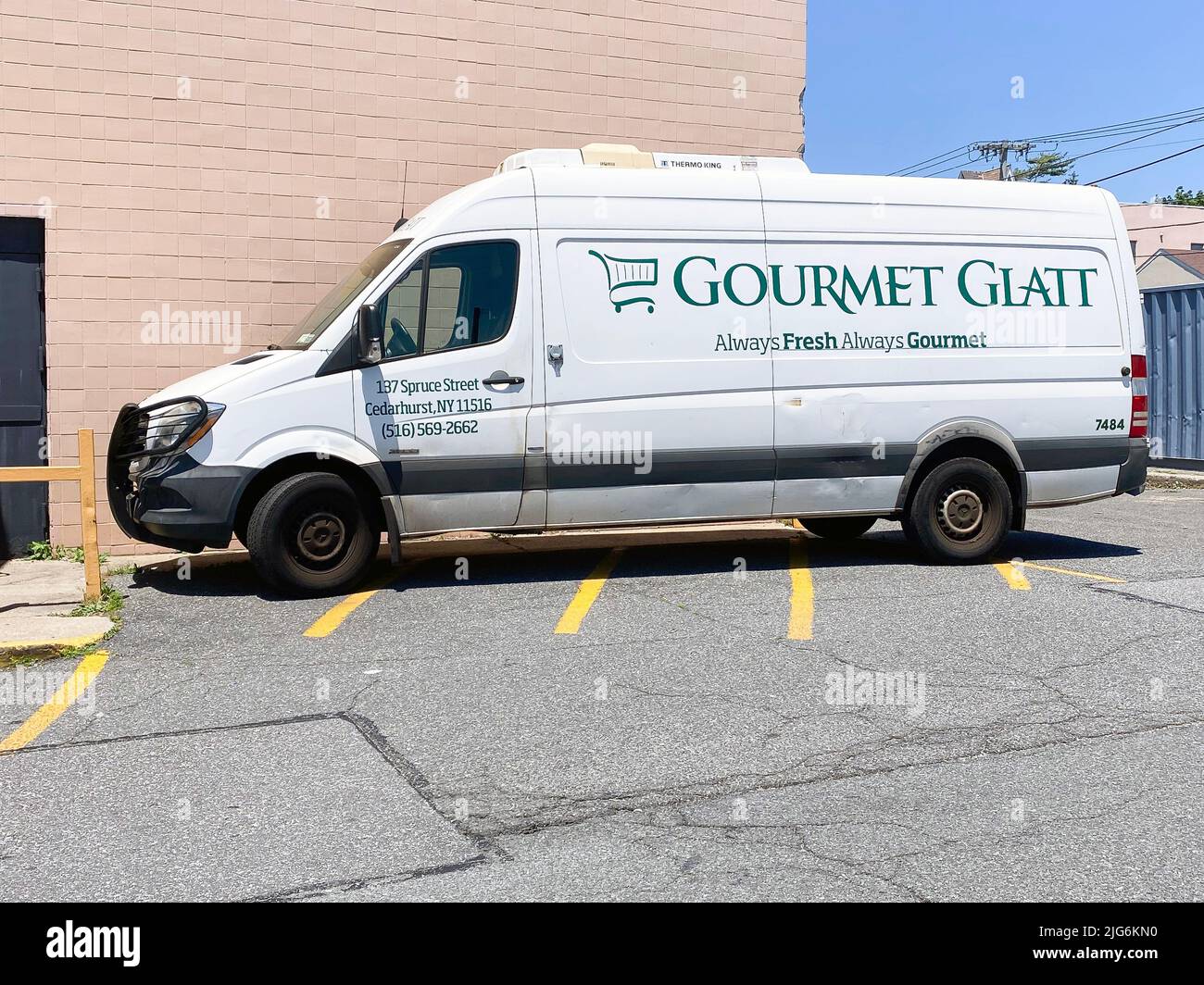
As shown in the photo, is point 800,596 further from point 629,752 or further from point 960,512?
point 629,752

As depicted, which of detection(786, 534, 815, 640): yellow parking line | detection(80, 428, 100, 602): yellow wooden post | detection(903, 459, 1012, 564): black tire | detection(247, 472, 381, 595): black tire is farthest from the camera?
detection(903, 459, 1012, 564): black tire

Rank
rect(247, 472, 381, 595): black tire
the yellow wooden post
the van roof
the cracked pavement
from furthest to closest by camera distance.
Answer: the van roof, rect(247, 472, 381, 595): black tire, the yellow wooden post, the cracked pavement

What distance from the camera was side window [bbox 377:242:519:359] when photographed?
8266 millimetres

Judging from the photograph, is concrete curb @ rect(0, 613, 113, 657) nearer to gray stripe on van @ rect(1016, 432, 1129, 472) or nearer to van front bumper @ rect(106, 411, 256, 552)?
van front bumper @ rect(106, 411, 256, 552)

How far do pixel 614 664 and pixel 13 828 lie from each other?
298 cm

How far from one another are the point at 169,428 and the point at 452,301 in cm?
198

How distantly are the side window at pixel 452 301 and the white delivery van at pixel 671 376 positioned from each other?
0.01 meters

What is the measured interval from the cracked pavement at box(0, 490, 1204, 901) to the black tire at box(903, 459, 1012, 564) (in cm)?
75

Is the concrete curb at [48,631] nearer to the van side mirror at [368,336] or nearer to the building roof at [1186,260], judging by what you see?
the van side mirror at [368,336]

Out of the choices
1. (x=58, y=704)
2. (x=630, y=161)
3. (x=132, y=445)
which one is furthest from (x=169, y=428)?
(x=630, y=161)

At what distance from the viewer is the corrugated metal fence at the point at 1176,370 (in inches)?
713

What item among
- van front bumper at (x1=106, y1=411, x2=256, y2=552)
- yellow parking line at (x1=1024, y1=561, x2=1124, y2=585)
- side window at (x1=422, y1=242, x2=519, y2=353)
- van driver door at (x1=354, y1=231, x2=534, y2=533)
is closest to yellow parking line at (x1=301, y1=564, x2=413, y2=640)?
van driver door at (x1=354, y1=231, x2=534, y2=533)

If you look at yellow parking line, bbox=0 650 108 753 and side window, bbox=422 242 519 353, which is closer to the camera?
yellow parking line, bbox=0 650 108 753

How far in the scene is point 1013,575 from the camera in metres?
8.88
